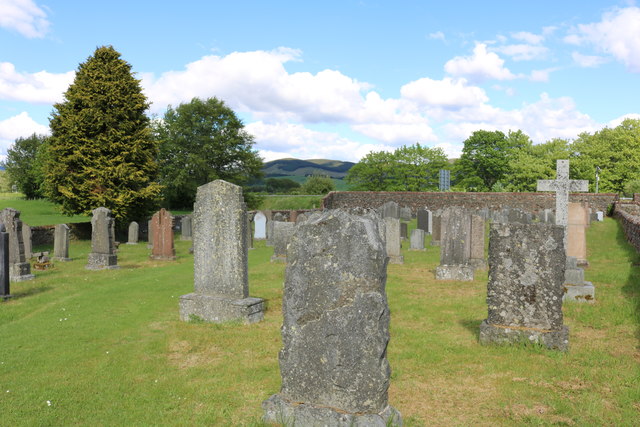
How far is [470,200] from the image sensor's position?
147 feet

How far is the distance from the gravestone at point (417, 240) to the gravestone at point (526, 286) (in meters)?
12.7

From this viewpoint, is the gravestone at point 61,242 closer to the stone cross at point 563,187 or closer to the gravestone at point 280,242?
the gravestone at point 280,242

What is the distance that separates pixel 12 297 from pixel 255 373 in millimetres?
8648

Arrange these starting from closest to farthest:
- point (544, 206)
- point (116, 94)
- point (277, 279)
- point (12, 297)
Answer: point (12, 297), point (277, 279), point (116, 94), point (544, 206)

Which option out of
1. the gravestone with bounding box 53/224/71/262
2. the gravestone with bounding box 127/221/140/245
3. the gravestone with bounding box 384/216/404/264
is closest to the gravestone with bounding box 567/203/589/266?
the gravestone with bounding box 384/216/404/264

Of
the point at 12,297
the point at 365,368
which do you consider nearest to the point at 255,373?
A: the point at 365,368

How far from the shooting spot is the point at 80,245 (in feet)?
77.1

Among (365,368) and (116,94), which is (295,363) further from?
(116,94)

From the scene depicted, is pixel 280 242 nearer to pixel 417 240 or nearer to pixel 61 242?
pixel 417 240

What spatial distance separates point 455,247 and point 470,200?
32713mm

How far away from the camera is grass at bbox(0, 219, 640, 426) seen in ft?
17.7

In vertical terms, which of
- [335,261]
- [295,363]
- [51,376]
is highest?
[335,261]

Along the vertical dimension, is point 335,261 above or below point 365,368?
above

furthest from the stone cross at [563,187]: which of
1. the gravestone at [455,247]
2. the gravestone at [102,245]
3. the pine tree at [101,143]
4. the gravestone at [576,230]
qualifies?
the pine tree at [101,143]
